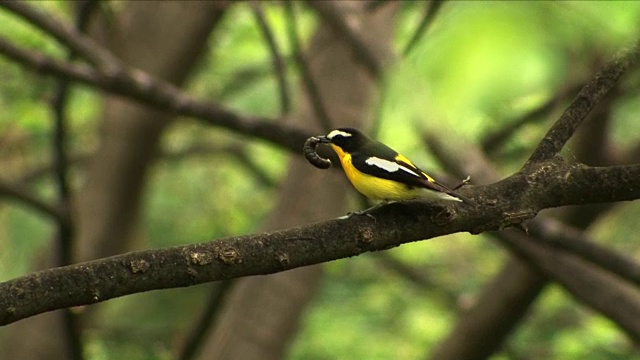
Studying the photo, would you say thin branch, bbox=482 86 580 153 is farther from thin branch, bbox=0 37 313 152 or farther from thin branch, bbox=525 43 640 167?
thin branch, bbox=525 43 640 167

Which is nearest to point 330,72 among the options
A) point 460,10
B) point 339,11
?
point 339,11

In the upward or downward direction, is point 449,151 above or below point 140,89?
below

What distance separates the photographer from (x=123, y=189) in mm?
7129

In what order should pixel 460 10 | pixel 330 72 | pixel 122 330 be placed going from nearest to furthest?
pixel 460 10
pixel 330 72
pixel 122 330

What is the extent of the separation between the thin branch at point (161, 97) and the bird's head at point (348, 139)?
1.98 m

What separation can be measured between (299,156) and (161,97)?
1.34 meters

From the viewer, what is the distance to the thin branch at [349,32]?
5.38m

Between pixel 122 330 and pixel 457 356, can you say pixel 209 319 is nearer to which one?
pixel 457 356

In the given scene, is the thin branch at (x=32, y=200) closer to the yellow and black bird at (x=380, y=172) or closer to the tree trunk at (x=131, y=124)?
the tree trunk at (x=131, y=124)

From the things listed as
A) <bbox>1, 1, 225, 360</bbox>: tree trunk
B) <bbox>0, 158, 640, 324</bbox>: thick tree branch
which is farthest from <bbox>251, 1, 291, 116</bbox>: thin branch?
<bbox>0, 158, 640, 324</bbox>: thick tree branch

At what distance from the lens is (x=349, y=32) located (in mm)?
5465

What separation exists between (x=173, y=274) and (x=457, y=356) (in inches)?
175

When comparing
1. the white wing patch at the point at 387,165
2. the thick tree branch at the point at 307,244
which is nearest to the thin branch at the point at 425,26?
the white wing patch at the point at 387,165

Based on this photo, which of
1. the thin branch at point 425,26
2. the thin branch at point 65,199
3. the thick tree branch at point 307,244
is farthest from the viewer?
the thin branch at point 65,199
